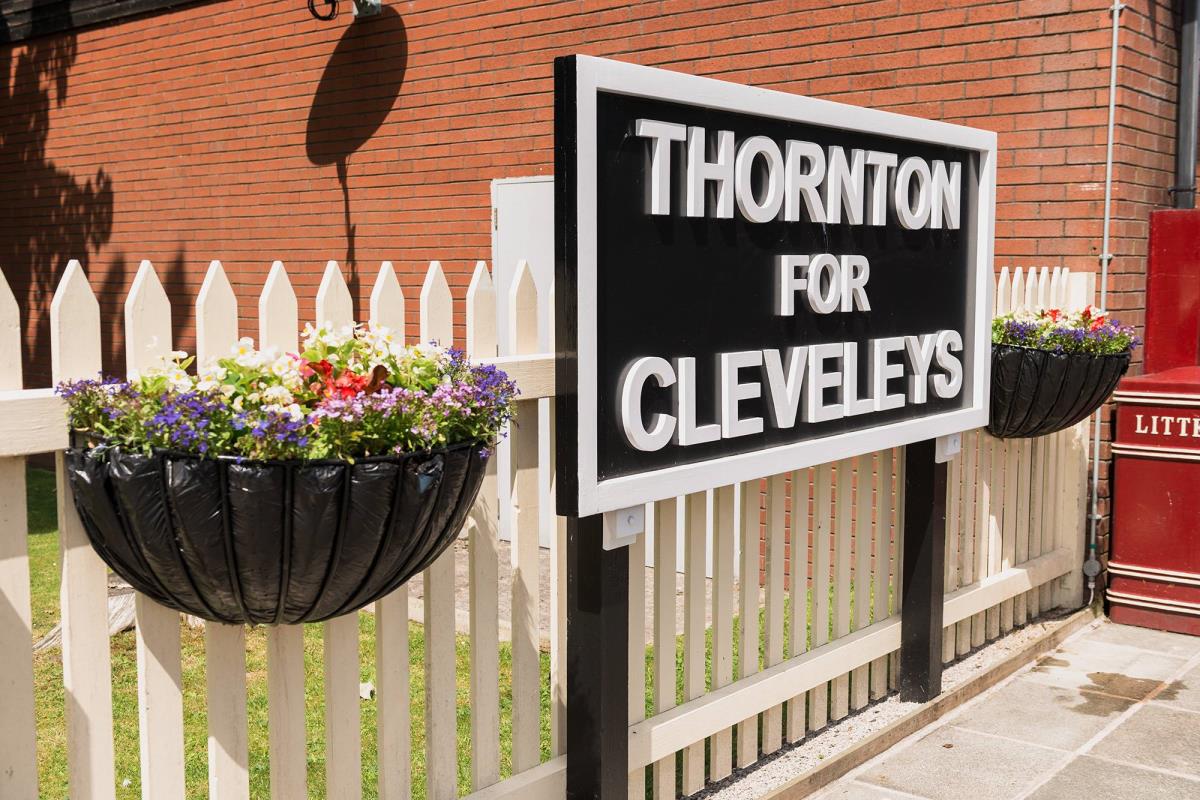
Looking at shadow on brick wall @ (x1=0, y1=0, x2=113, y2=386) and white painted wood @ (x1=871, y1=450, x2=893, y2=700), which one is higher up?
shadow on brick wall @ (x1=0, y1=0, x2=113, y2=386)

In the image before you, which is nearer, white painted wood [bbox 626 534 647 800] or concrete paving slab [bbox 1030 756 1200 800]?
white painted wood [bbox 626 534 647 800]

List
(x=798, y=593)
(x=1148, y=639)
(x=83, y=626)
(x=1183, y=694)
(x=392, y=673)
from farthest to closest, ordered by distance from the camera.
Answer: (x=1148, y=639)
(x=1183, y=694)
(x=798, y=593)
(x=392, y=673)
(x=83, y=626)

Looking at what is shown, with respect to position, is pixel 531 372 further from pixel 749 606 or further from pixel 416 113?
pixel 416 113

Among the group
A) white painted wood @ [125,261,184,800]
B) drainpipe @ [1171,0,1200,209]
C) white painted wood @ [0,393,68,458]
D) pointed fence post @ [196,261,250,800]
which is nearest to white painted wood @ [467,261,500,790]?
pointed fence post @ [196,261,250,800]

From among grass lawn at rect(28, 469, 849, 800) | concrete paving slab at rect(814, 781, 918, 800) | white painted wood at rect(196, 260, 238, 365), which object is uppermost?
white painted wood at rect(196, 260, 238, 365)

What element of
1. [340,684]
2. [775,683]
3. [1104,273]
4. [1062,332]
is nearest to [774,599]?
[775,683]

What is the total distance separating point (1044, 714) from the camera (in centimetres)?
466

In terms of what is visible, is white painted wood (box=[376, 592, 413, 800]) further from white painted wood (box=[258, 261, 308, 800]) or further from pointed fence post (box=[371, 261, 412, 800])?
white painted wood (box=[258, 261, 308, 800])

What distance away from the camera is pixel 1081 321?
17.6 feet

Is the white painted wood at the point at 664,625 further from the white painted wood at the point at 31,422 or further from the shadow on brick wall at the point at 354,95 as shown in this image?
the shadow on brick wall at the point at 354,95

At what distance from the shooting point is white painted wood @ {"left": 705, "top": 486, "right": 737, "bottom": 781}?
3.88 metres

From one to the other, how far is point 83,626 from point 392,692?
0.77 m

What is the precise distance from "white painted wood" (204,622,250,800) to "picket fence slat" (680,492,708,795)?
1.54 m

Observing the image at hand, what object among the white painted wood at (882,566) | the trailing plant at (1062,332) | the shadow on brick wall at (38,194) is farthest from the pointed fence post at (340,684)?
the shadow on brick wall at (38,194)
